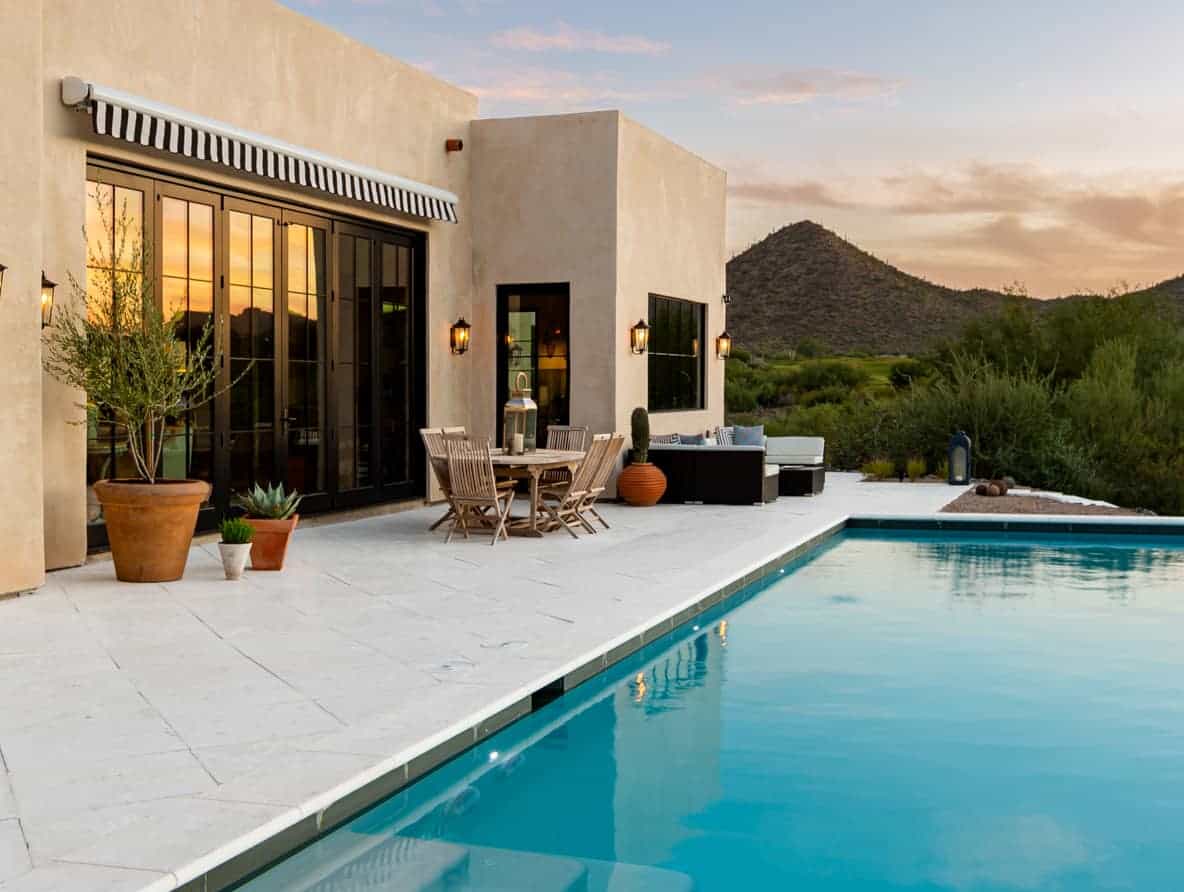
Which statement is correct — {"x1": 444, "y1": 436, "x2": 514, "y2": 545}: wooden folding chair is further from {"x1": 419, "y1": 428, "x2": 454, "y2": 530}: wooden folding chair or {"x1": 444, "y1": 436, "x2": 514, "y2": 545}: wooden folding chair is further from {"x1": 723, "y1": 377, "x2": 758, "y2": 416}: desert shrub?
{"x1": 723, "y1": 377, "x2": 758, "y2": 416}: desert shrub

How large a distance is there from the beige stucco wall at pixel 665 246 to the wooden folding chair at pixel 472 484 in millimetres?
3360

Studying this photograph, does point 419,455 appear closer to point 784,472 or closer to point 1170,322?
point 784,472

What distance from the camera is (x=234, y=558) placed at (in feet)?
26.6

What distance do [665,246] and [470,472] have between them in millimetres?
5836

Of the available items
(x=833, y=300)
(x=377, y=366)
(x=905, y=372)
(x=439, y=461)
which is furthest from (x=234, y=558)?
(x=833, y=300)

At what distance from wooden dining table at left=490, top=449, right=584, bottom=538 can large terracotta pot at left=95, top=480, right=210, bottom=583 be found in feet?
10.0

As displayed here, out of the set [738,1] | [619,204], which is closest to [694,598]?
[619,204]

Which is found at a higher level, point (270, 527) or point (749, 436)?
point (749, 436)

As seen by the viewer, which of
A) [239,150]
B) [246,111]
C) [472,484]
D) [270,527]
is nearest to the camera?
[270,527]

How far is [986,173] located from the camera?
3009 centimetres

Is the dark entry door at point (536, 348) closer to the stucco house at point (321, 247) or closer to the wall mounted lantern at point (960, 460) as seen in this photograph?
the stucco house at point (321, 247)

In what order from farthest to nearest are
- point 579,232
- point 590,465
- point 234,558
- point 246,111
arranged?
point 579,232 < point 590,465 < point 246,111 < point 234,558

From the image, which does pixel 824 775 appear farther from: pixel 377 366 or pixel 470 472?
pixel 377 366

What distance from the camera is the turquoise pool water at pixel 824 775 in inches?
155
